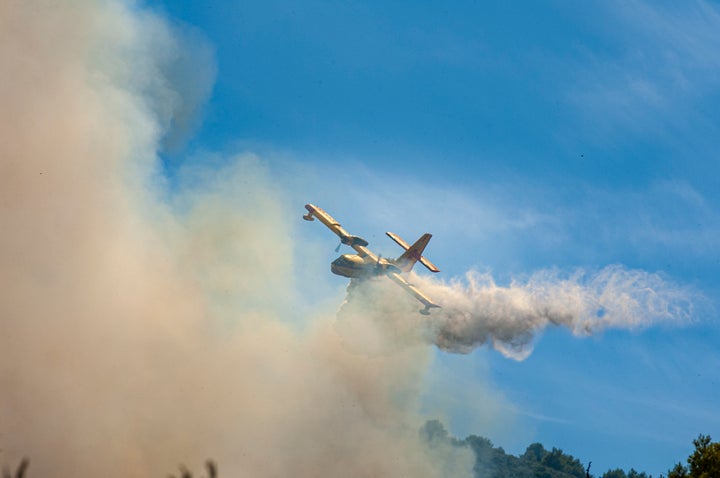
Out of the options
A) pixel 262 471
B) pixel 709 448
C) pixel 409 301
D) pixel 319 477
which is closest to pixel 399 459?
pixel 319 477

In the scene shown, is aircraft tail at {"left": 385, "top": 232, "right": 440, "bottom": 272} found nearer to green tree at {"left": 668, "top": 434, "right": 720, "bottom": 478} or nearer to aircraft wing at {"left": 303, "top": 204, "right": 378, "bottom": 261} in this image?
aircraft wing at {"left": 303, "top": 204, "right": 378, "bottom": 261}

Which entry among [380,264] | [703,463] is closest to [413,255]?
[380,264]

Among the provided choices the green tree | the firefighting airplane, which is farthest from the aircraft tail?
the green tree

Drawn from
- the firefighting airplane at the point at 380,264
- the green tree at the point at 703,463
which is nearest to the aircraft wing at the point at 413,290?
the firefighting airplane at the point at 380,264

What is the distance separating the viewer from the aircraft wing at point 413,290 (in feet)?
308

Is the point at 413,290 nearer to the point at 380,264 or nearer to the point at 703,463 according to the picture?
the point at 380,264

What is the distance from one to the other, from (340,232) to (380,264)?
27.3 feet

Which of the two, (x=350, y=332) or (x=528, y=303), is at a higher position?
(x=528, y=303)

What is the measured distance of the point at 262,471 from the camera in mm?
112562

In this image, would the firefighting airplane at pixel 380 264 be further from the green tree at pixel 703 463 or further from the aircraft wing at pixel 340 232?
the green tree at pixel 703 463

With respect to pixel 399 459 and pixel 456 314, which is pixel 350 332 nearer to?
pixel 456 314

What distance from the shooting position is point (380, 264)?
9775 cm

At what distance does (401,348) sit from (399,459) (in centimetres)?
2832

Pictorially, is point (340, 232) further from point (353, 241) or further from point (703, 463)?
point (703, 463)
